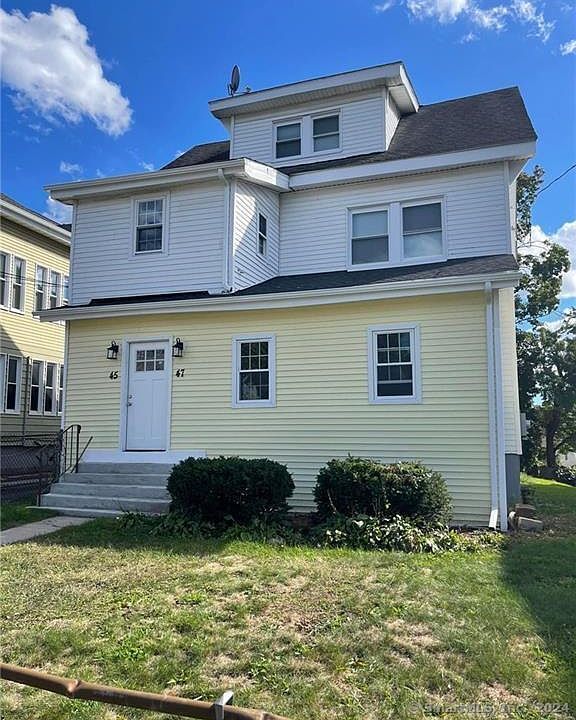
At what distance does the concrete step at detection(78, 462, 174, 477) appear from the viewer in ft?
32.4

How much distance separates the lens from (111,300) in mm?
11320

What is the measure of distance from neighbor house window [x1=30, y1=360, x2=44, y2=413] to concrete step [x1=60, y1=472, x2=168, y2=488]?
7.55 metres

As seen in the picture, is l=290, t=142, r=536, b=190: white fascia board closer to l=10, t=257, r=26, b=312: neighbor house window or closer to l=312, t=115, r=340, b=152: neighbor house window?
l=312, t=115, r=340, b=152: neighbor house window

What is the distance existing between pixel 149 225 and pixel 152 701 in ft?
33.7

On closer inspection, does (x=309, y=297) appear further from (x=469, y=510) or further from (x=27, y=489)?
(x=27, y=489)

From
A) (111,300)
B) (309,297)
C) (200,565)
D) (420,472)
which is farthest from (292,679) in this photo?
(111,300)

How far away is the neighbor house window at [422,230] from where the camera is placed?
10875 millimetres

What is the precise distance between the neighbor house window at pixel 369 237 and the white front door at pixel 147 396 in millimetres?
4269

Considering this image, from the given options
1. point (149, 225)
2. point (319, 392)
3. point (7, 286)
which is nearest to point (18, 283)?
point (7, 286)

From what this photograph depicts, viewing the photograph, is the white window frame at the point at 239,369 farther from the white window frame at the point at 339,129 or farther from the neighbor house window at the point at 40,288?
the neighbor house window at the point at 40,288

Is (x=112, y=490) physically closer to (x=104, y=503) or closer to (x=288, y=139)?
(x=104, y=503)

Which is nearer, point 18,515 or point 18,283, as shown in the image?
point 18,515

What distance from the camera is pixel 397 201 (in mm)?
11227

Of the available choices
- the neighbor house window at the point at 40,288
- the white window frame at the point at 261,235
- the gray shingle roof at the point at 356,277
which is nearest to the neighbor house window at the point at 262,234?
the white window frame at the point at 261,235
